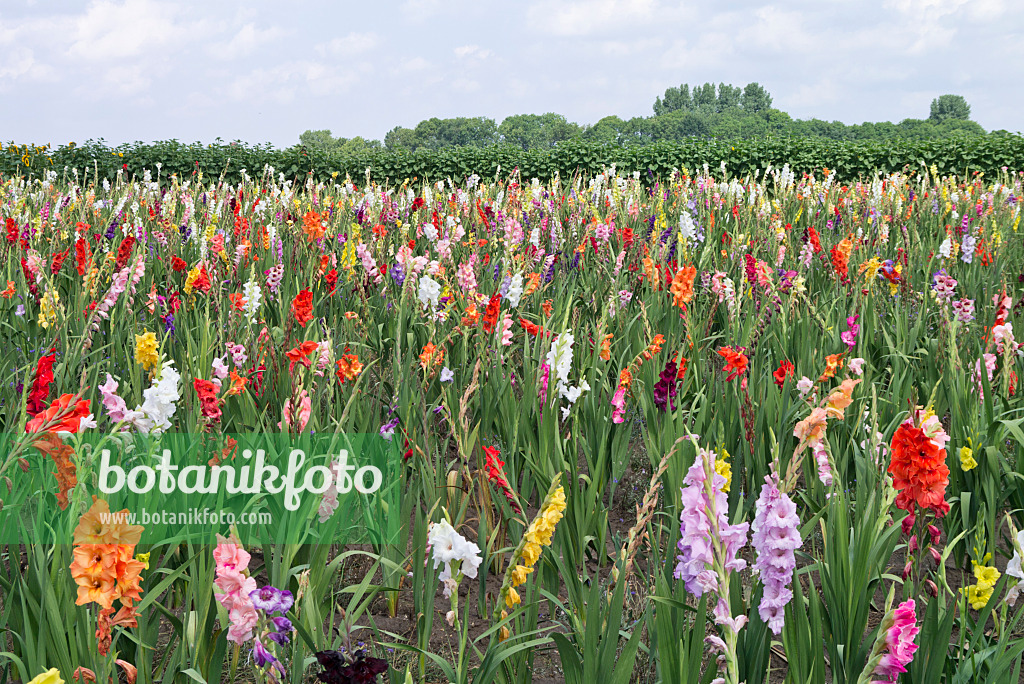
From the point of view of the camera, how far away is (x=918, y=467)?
1.23 meters

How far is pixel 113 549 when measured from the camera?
98cm

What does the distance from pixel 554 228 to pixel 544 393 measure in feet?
8.29

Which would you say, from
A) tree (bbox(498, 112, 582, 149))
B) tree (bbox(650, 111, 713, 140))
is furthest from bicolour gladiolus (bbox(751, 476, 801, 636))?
tree (bbox(650, 111, 713, 140))

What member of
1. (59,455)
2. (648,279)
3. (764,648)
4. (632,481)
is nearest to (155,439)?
(59,455)

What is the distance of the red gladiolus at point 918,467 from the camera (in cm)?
121

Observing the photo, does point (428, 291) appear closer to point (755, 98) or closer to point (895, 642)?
point (895, 642)

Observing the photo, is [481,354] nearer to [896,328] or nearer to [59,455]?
[59,455]

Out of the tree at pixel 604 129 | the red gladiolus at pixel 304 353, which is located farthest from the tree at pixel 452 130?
the red gladiolus at pixel 304 353

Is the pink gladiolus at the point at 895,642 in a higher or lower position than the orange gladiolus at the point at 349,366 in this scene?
lower

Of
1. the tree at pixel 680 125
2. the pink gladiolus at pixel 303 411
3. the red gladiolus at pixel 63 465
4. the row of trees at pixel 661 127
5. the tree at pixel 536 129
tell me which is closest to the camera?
the red gladiolus at pixel 63 465

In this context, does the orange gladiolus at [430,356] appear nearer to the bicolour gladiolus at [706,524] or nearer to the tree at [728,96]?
the bicolour gladiolus at [706,524]

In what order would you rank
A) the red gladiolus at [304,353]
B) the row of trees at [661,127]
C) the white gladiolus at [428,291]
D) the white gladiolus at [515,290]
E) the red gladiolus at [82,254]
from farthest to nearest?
the row of trees at [661,127]
the red gladiolus at [82,254]
the white gladiolus at [515,290]
the white gladiolus at [428,291]
the red gladiolus at [304,353]

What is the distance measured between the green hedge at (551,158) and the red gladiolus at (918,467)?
1353 centimetres

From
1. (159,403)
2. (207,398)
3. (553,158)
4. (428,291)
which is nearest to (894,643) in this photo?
(159,403)
